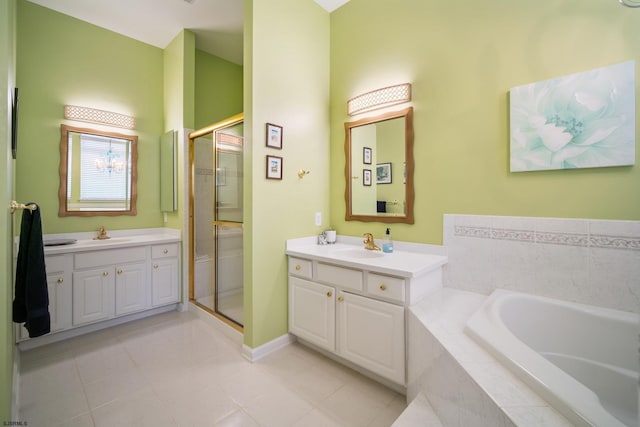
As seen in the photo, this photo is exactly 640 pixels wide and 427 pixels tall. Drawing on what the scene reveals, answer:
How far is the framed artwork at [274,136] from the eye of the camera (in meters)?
2.19

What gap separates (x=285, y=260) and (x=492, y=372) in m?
1.69

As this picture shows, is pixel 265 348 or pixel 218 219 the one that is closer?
pixel 265 348

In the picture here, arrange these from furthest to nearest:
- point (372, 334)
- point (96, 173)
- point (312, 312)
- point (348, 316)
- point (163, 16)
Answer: point (96, 173)
point (163, 16)
point (312, 312)
point (348, 316)
point (372, 334)

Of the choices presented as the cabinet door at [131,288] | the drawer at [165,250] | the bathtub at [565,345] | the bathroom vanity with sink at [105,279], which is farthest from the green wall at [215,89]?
the bathtub at [565,345]

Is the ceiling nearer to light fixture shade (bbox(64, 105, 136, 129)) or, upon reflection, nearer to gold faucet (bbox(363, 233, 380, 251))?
light fixture shade (bbox(64, 105, 136, 129))

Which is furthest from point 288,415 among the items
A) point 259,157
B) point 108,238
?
point 108,238

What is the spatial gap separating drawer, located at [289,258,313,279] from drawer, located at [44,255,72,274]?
6.64ft

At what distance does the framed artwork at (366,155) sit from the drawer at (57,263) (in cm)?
285

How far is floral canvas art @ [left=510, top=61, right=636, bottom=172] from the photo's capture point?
1.39 metres

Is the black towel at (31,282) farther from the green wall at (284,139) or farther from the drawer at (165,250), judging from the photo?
the drawer at (165,250)

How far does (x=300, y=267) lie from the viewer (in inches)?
88.7

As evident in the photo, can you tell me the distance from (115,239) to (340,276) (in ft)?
8.63

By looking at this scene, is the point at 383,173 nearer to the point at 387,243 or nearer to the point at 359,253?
the point at 387,243

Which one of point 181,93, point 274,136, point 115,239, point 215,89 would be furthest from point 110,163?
point 274,136
